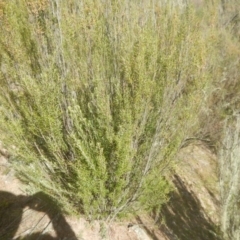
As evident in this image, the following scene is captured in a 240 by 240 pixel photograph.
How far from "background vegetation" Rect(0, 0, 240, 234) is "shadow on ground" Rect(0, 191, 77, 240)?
49 cm

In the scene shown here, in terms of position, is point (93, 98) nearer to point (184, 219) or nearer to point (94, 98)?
point (94, 98)

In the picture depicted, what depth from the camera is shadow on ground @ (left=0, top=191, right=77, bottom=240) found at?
3.71 meters

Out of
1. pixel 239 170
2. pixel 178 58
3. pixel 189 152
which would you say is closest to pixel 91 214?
pixel 239 170

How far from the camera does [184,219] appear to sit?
18.7 feet

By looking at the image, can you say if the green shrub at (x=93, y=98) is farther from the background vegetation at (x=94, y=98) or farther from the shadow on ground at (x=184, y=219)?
the shadow on ground at (x=184, y=219)

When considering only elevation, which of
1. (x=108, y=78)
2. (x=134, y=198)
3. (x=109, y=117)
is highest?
(x=108, y=78)

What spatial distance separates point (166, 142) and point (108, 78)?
1.13m

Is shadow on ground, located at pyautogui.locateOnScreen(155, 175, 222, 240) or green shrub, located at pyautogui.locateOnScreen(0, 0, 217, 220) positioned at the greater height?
green shrub, located at pyautogui.locateOnScreen(0, 0, 217, 220)

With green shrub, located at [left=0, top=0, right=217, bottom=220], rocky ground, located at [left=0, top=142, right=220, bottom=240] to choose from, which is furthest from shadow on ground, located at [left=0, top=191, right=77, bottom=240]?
green shrub, located at [left=0, top=0, right=217, bottom=220]

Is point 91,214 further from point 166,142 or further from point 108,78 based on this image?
point 108,78

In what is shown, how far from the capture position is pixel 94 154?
2.91 m

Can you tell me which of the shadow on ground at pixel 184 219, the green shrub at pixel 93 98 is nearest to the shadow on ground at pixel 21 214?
the green shrub at pixel 93 98

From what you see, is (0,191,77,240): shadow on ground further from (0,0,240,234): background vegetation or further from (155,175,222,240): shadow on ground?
(155,175,222,240): shadow on ground

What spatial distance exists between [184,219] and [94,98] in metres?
3.98
